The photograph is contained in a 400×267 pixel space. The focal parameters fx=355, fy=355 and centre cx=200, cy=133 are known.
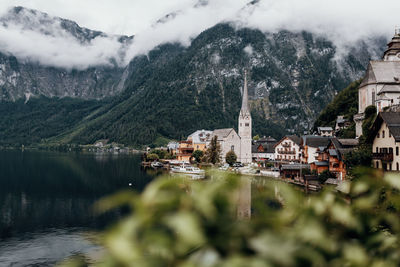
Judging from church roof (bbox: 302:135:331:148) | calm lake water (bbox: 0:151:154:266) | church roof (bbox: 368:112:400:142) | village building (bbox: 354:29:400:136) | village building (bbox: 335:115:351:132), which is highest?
village building (bbox: 354:29:400:136)

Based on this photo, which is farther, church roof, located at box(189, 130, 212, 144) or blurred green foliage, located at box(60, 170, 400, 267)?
church roof, located at box(189, 130, 212, 144)

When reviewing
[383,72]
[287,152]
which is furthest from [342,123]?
[383,72]

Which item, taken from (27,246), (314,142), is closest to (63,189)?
(27,246)

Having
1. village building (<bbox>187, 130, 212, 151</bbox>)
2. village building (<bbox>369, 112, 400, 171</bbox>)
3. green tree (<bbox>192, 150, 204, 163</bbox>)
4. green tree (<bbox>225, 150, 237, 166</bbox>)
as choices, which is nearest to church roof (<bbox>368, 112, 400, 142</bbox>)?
village building (<bbox>369, 112, 400, 171</bbox>)

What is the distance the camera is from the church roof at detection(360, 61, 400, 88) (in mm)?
56094

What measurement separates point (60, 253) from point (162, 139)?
162550 millimetres

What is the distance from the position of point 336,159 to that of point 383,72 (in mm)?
18370

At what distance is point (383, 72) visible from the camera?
2244 inches

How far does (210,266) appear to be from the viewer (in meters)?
1.33

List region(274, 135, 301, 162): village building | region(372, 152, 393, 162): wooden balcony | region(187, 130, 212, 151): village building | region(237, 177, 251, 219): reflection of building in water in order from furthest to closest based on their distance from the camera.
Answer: region(187, 130, 212, 151): village building, region(274, 135, 301, 162): village building, region(372, 152, 393, 162): wooden balcony, region(237, 177, 251, 219): reflection of building in water

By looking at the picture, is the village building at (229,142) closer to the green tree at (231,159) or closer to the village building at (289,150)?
the green tree at (231,159)

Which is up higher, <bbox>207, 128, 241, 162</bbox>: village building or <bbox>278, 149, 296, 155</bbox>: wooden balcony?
<bbox>207, 128, 241, 162</bbox>: village building

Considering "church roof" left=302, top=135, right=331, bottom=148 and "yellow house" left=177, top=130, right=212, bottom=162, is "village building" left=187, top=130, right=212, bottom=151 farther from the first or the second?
"church roof" left=302, top=135, right=331, bottom=148

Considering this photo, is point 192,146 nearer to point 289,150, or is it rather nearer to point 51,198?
point 289,150
